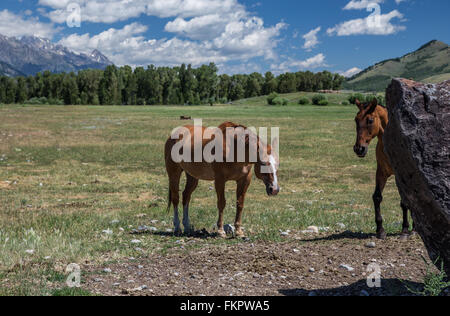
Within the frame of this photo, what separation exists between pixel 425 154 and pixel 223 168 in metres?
4.87

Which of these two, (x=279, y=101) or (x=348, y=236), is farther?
(x=279, y=101)

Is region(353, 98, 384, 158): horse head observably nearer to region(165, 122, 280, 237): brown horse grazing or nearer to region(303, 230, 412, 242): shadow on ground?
region(165, 122, 280, 237): brown horse grazing

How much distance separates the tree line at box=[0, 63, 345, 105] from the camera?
15788 cm

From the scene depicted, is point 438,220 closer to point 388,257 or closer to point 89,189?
point 388,257

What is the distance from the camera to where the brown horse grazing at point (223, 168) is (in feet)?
29.5

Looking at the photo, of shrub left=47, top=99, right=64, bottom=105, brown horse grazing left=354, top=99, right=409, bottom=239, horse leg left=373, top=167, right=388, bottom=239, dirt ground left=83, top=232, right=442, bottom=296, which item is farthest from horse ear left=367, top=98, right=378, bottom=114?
shrub left=47, top=99, right=64, bottom=105

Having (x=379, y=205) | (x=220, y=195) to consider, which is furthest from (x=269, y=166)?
(x=379, y=205)

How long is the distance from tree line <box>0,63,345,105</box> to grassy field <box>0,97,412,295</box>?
12705 cm

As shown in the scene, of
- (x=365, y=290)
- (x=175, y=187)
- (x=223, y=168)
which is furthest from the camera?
(x=175, y=187)

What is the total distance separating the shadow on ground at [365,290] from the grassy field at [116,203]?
3266 millimetres

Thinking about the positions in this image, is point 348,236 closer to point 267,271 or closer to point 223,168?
point 223,168

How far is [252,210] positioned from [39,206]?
7.16m

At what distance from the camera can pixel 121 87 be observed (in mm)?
162500
